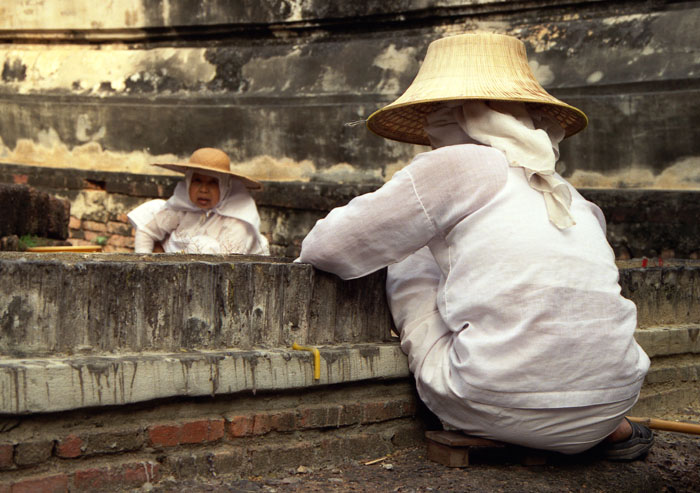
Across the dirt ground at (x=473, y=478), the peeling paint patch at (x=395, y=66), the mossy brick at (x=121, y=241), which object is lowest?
the dirt ground at (x=473, y=478)

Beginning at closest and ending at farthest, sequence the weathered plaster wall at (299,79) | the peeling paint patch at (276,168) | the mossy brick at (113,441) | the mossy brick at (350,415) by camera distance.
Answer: the mossy brick at (113,441) < the mossy brick at (350,415) < the weathered plaster wall at (299,79) < the peeling paint patch at (276,168)

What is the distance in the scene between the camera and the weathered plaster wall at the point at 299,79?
5906mm

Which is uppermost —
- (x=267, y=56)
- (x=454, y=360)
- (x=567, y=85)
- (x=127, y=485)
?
(x=267, y=56)

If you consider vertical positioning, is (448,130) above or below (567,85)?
below

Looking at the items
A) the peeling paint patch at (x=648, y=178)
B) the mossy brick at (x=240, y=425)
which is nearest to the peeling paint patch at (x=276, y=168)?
the peeling paint patch at (x=648, y=178)

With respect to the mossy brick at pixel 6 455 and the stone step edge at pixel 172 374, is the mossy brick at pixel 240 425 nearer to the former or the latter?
Answer: the stone step edge at pixel 172 374

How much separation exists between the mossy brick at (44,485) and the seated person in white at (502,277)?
0.96 m

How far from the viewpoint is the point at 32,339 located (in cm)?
232

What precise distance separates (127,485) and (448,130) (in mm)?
1479

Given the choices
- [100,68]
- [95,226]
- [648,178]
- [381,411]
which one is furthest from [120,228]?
[381,411]

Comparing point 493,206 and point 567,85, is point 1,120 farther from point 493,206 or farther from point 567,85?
point 493,206

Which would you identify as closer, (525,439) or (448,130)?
(525,439)

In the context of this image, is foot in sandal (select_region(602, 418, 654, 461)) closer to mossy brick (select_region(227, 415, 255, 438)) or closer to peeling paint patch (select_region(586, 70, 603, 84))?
mossy brick (select_region(227, 415, 255, 438))

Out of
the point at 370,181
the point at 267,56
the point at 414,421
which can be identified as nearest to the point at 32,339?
the point at 414,421
